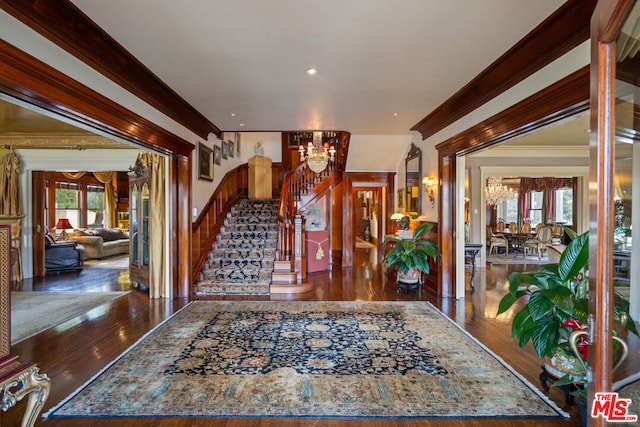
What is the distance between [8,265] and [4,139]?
6871mm

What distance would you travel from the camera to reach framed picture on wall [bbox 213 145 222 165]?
6633mm

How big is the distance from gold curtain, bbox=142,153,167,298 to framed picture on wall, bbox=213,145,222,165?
1.62 m

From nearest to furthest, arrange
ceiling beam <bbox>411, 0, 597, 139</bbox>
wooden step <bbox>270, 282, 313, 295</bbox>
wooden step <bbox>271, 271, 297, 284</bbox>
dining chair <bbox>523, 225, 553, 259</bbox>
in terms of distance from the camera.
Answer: ceiling beam <bbox>411, 0, 597, 139</bbox>
wooden step <bbox>270, 282, 313, 295</bbox>
wooden step <bbox>271, 271, 297, 284</bbox>
dining chair <bbox>523, 225, 553, 259</bbox>

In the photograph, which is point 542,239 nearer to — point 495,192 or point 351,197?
point 495,192

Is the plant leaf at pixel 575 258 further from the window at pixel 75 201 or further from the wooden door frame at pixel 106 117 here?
the window at pixel 75 201

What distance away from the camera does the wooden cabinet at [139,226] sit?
5.42 metres

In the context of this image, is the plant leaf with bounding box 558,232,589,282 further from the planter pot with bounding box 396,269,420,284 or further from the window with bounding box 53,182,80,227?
the window with bounding box 53,182,80,227

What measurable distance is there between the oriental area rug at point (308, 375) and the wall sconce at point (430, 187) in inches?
94.0

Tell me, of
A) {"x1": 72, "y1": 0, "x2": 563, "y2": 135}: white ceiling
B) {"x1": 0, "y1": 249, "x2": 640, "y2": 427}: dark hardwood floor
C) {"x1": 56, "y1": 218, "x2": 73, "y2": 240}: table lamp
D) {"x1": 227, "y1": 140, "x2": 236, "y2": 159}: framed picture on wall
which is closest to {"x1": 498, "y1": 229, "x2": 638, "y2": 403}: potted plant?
{"x1": 0, "y1": 249, "x2": 640, "y2": 427}: dark hardwood floor

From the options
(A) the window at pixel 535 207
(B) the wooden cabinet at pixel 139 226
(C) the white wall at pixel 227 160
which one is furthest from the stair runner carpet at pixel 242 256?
(A) the window at pixel 535 207

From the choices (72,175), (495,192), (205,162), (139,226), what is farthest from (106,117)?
(495,192)

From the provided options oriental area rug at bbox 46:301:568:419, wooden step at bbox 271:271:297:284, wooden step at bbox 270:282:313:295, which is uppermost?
wooden step at bbox 271:271:297:284

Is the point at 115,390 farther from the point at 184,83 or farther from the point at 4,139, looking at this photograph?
the point at 4,139

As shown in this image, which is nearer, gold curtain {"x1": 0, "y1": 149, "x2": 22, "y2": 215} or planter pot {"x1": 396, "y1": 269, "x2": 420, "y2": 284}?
planter pot {"x1": 396, "y1": 269, "x2": 420, "y2": 284}
